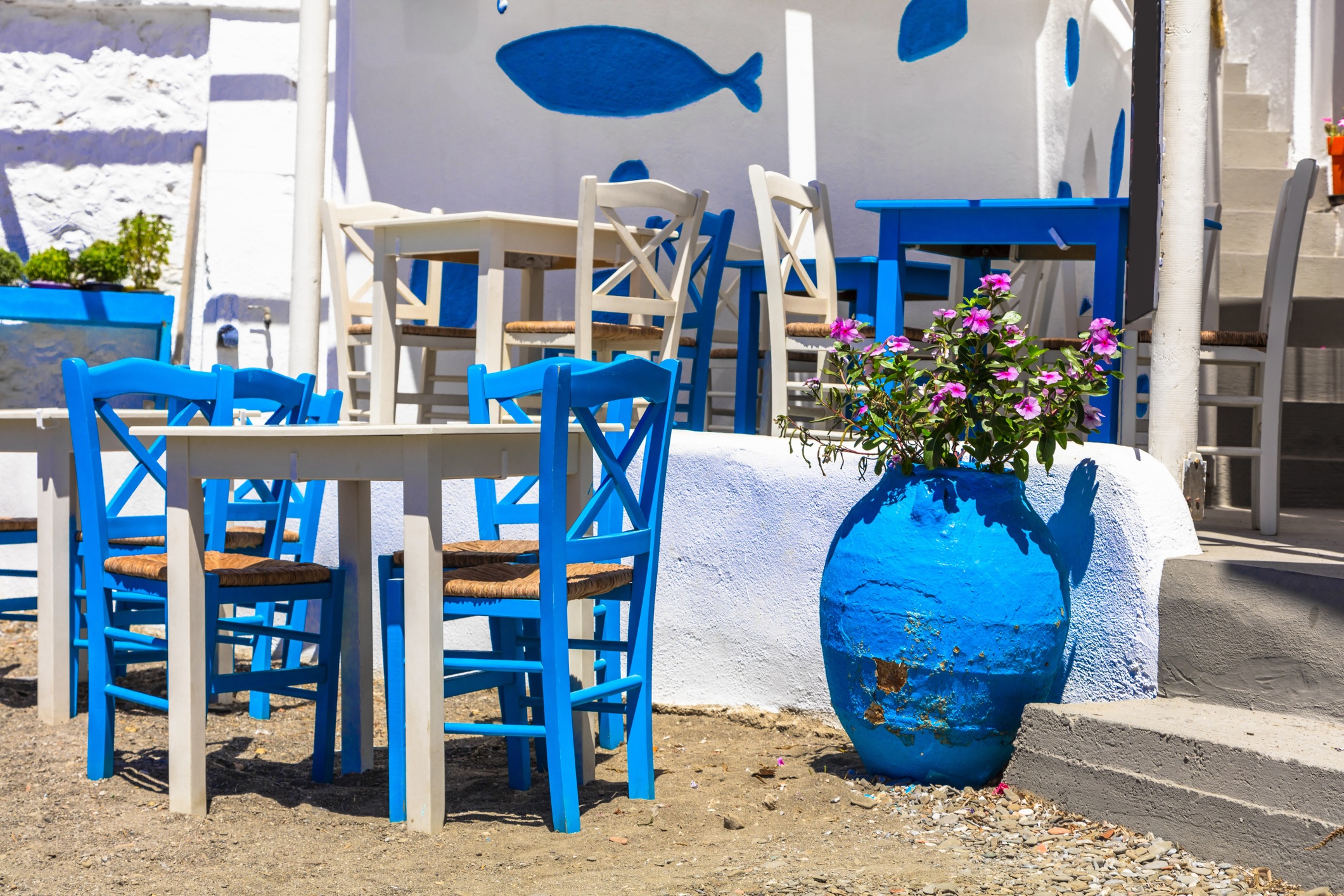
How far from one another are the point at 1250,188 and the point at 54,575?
240 inches

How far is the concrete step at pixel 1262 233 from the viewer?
21.9ft

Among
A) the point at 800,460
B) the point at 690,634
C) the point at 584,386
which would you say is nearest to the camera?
the point at 584,386

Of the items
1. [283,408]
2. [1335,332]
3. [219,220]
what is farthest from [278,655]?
[1335,332]

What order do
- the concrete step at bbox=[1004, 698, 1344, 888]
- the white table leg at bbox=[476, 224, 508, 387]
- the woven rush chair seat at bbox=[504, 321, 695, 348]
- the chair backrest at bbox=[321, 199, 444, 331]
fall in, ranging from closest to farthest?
the concrete step at bbox=[1004, 698, 1344, 888]
the white table leg at bbox=[476, 224, 508, 387]
the woven rush chair seat at bbox=[504, 321, 695, 348]
the chair backrest at bbox=[321, 199, 444, 331]

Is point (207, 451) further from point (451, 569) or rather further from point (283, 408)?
point (283, 408)

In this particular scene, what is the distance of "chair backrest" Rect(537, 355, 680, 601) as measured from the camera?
234 centimetres

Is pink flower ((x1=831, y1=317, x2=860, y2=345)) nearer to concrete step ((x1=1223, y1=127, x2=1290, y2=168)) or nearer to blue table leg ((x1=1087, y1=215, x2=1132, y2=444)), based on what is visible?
blue table leg ((x1=1087, y1=215, x2=1132, y2=444))

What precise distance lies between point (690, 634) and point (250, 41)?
349 centimetres

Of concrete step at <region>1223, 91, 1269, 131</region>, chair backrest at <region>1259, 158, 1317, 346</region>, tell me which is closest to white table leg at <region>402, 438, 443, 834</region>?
chair backrest at <region>1259, 158, 1317, 346</region>

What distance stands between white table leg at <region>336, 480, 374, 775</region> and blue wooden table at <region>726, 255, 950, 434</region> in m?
1.98

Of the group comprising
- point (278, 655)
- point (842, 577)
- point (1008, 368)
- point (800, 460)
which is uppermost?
point (1008, 368)

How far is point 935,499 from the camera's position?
2.64 metres

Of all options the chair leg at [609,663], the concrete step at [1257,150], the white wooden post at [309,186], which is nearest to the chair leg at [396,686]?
the chair leg at [609,663]

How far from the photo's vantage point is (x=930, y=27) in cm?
574
